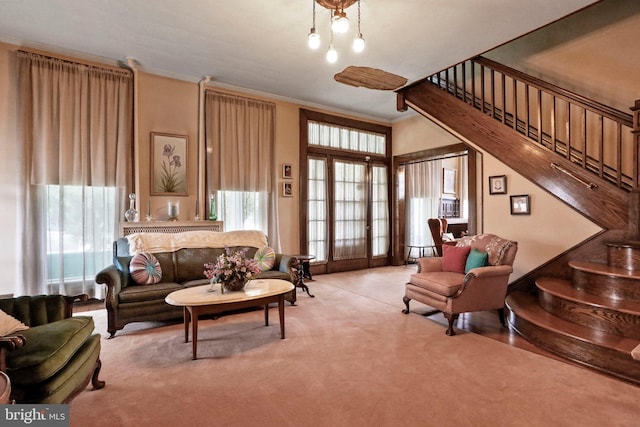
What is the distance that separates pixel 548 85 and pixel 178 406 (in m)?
4.88

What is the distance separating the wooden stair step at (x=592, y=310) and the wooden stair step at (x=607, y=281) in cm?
7

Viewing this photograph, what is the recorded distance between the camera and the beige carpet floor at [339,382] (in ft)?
6.33

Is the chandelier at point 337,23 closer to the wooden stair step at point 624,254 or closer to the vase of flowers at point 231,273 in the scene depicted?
the vase of flowers at point 231,273

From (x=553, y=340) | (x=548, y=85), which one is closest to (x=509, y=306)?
(x=553, y=340)

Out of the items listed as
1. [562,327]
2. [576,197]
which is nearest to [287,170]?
[576,197]

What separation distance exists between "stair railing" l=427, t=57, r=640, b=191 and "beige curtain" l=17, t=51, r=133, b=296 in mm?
4741

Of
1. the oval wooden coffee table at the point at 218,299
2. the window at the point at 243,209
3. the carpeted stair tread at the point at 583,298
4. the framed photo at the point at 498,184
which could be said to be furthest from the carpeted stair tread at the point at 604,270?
the window at the point at 243,209

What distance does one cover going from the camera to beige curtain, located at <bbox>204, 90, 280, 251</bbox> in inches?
204

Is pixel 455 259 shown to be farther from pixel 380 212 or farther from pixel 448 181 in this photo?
pixel 448 181

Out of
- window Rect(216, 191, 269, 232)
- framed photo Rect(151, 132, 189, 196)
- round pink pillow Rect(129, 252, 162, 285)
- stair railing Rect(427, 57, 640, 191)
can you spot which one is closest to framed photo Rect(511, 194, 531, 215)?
stair railing Rect(427, 57, 640, 191)

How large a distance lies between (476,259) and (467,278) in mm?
449

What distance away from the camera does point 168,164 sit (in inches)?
191

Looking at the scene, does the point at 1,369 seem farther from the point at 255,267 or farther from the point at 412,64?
the point at 412,64

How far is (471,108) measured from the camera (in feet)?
15.0
